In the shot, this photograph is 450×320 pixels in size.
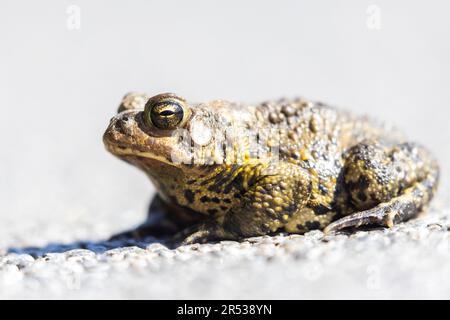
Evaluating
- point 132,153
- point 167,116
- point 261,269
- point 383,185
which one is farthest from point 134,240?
point 383,185

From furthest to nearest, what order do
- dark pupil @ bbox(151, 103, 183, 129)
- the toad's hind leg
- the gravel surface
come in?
the toad's hind leg, dark pupil @ bbox(151, 103, 183, 129), the gravel surface

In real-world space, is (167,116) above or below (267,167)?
above

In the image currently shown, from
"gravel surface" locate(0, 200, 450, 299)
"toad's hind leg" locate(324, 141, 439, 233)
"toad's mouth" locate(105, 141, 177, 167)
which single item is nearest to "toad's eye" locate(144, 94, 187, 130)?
"toad's mouth" locate(105, 141, 177, 167)

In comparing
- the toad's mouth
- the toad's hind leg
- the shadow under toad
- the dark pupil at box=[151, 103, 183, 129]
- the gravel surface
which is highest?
the dark pupil at box=[151, 103, 183, 129]

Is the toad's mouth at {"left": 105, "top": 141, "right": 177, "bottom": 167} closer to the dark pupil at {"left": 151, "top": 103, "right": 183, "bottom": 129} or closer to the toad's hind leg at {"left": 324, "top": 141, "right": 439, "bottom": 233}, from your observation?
the dark pupil at {"left": 151, "top": 103, "right": 183, "bottom": 129}

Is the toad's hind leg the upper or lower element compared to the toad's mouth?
lower

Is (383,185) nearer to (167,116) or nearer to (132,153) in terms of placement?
(167,116)

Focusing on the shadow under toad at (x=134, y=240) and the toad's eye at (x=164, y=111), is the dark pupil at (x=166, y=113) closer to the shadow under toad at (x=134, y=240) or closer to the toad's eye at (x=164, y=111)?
the toad's eye at (x=164, y=111)
